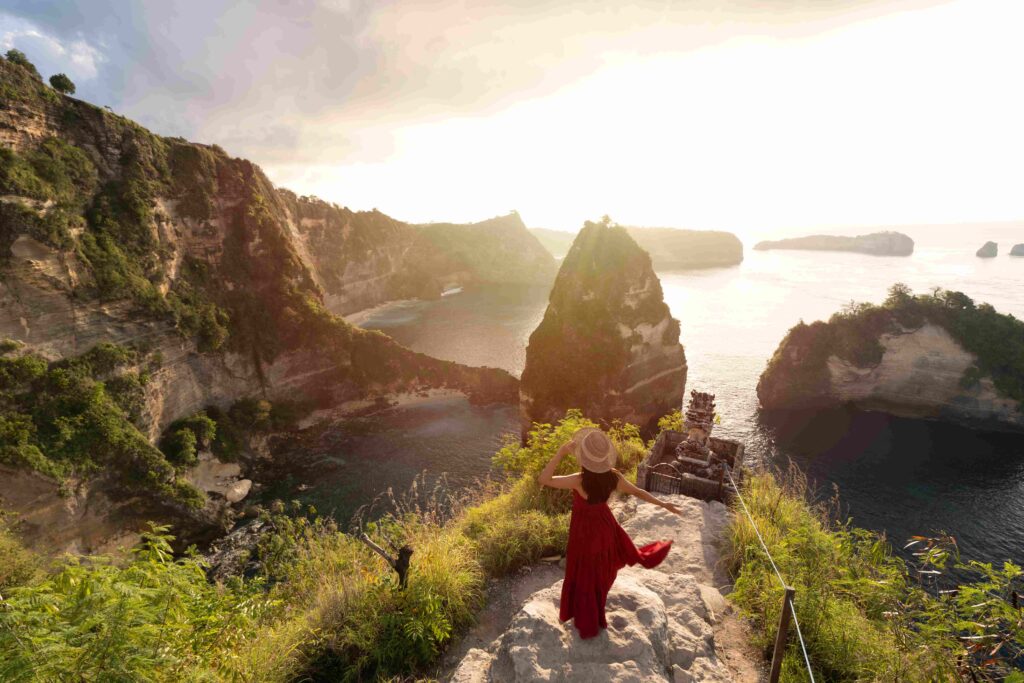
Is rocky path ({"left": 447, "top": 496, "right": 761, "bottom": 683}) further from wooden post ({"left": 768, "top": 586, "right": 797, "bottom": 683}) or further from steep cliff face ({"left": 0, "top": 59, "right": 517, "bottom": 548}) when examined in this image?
steep cliff face ({"left": 0, "top": 59, "right": 517, "bottom": 548})

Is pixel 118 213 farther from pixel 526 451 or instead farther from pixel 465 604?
pixel 465 604

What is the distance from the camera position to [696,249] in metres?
167

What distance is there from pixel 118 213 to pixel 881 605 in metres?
40.5

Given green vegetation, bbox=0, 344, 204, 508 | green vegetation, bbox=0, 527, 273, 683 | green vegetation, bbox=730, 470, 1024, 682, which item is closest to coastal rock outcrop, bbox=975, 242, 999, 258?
green vegetation, bbox=730, 470, 1024, 682

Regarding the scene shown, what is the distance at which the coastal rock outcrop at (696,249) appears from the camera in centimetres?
16538

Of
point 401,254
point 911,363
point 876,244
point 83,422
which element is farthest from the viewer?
point 876,244

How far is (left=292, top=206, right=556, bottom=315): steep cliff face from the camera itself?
72.7m

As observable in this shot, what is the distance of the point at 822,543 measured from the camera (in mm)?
6824

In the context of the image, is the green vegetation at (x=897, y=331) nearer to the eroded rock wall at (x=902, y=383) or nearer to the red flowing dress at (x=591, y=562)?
the eroded rock wall at (x=902, y=383)

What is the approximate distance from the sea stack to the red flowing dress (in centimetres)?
3264

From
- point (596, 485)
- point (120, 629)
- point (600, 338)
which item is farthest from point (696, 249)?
point (120, 629)

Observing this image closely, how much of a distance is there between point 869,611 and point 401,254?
10076cm

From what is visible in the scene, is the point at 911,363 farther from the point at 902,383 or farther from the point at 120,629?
the point at 120,629

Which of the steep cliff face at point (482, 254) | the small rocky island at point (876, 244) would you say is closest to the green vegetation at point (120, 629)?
the steep cliff face at point (482, 254)
